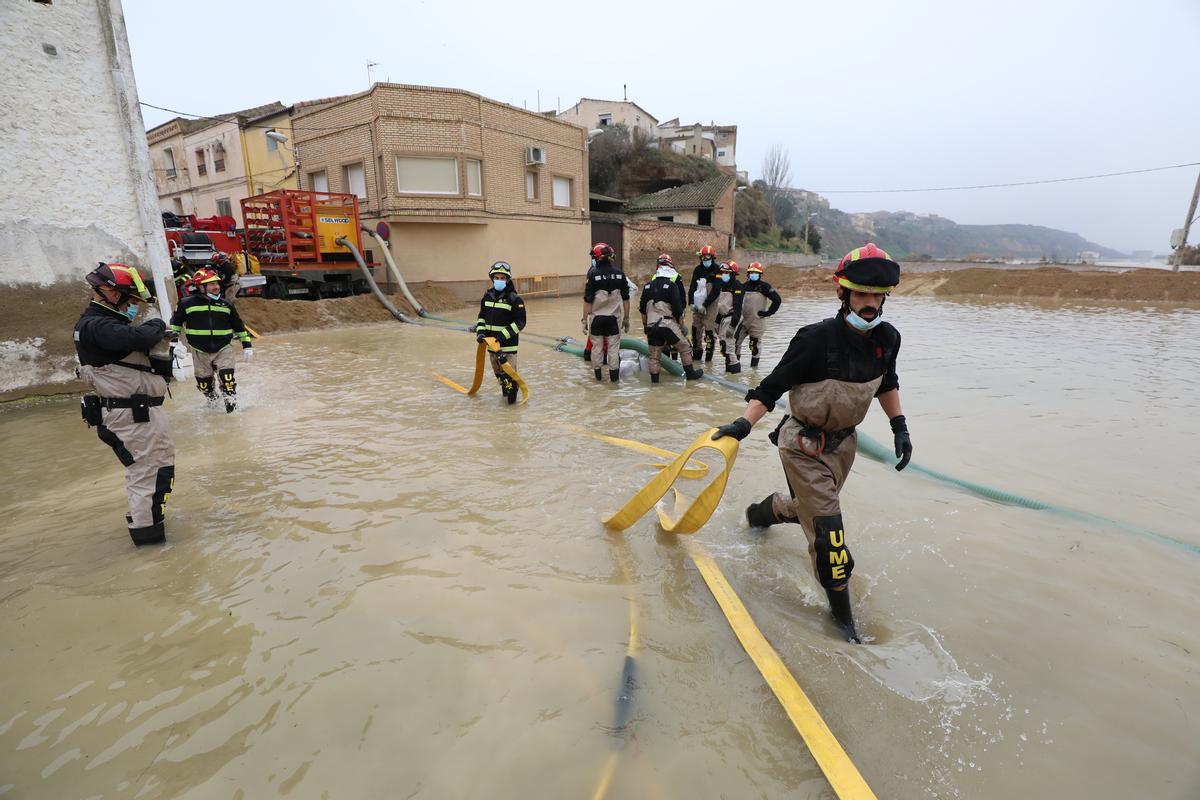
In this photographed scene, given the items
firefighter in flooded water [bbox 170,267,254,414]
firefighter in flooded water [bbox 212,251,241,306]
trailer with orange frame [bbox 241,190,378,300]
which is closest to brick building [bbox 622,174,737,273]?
trailer with orange frame [bbox 241,190,378,300]

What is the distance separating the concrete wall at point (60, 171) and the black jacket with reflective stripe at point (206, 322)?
7.52ft

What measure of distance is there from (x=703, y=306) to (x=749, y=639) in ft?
23.6

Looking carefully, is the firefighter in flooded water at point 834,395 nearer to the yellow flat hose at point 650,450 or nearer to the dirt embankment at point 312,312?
the yellow flat hose at point 650,450

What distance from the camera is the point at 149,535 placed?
12.4ft

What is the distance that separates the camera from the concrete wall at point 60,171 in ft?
23.1

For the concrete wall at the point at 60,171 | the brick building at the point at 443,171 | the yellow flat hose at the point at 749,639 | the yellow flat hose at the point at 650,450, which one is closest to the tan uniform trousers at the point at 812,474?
the yellow flat hose at the point at 749,639

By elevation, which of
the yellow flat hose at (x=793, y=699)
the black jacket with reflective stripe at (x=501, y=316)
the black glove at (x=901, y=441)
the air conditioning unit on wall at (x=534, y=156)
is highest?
the air conditioning unit on wall at (x=534, y=156)

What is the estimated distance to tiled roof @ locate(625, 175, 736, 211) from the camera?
36.1 m

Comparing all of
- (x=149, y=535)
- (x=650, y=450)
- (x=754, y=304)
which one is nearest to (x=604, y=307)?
(x=754, y=304)

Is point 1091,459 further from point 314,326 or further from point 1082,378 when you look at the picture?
point 314,326

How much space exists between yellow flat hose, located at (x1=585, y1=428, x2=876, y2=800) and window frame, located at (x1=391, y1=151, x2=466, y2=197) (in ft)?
54.4

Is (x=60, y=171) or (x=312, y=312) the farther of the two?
(x=312, y=312)

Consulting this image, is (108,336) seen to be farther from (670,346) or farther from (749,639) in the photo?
(670,346)

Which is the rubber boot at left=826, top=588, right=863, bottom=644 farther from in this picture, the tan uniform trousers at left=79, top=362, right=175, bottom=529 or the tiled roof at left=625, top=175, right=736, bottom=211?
the tiled roof at left=625, top=175, right=736, bottom=211
